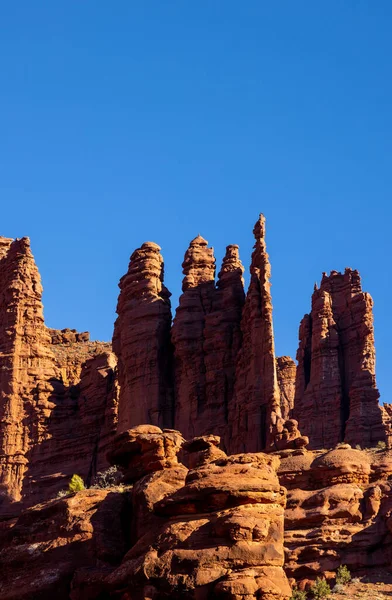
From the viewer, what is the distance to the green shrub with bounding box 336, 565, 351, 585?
5166 centimetres

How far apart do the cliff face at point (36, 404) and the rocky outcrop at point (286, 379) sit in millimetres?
13221

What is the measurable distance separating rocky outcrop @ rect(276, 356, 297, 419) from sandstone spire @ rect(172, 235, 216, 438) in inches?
599

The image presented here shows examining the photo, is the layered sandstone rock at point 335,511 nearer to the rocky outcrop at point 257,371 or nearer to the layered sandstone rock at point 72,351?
the rocky outcrop at point 257,371

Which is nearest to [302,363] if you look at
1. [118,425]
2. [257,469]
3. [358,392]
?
[358,392]

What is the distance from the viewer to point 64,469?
87688 mm

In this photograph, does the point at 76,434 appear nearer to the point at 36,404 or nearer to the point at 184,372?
the point at 36,404

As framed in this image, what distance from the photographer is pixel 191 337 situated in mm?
81562

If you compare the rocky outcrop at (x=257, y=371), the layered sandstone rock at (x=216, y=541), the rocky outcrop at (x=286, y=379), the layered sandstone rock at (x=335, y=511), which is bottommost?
the layered sandstone rock at (x=216, y=541)

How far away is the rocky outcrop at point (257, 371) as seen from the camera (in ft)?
240

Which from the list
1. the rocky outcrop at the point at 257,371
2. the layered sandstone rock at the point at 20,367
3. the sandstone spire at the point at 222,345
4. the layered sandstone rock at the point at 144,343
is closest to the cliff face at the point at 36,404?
the layered sandstone rock at the point at 20,367

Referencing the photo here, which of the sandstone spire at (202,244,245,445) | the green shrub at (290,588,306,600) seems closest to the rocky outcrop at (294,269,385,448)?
the sandstone spire at (202,244,245,445)

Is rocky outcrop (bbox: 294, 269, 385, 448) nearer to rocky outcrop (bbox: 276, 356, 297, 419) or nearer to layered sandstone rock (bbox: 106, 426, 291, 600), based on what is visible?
rocky outcrop (bbox: 276, 356, 297, 419)

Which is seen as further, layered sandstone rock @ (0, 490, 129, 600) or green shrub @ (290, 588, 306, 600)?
green shrub @ (290, 588, 306, 600)

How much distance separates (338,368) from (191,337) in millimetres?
10995
